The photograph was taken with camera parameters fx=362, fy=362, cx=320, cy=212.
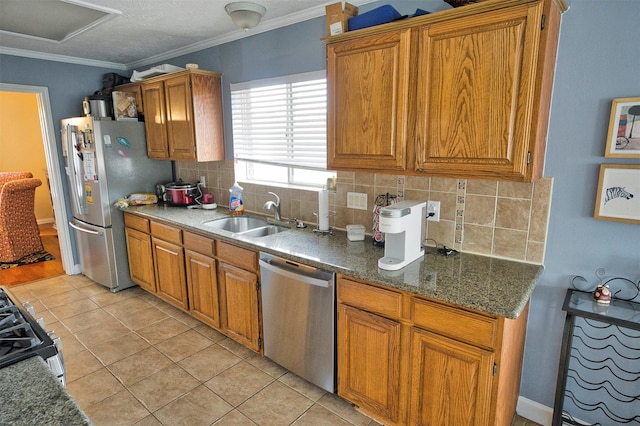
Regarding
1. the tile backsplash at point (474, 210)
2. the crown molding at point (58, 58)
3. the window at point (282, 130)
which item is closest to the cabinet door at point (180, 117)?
the window at point (282, 130)

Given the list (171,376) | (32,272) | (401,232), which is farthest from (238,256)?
(32,272)

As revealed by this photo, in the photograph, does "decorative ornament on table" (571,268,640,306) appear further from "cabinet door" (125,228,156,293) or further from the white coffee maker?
"cabinet door" (125,228,156,293)

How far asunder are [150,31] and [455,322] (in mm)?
3122

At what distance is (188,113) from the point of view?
10.5ft

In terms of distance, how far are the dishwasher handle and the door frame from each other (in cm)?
311

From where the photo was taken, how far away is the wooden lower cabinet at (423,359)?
1516 millimetres

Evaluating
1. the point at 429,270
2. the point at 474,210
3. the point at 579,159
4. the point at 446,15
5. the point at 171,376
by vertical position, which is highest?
the point at 446,15

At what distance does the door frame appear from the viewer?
3.77 m

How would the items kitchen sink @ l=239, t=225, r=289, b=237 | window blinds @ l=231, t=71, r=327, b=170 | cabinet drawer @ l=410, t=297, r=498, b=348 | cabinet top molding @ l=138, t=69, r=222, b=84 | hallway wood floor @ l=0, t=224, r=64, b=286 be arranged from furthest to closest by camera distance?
hallway wood floor @ l=0, t=224, r=64, b=286 → cabinet top molding @ l=138, t=69, r=222, b=84 → kitchen sink @ l=239, t=225, r=289, b=237 → window blinds @ l=231, t=71, r=327, b=170 → cabinet drawer @ l=410, t=297, r=498, b=348

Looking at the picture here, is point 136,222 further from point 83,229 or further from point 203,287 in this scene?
point 203,287

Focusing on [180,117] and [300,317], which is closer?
[300,317]

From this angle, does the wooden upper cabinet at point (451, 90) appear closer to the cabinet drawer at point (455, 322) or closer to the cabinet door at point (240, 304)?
the cabinet drawer at point (455, 322)

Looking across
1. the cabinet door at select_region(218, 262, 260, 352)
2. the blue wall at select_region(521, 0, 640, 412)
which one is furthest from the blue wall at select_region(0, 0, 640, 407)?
the cabinet door at select_region(218, 262, 260, 352)

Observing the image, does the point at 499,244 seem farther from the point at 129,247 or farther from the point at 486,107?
the point at 129,247
